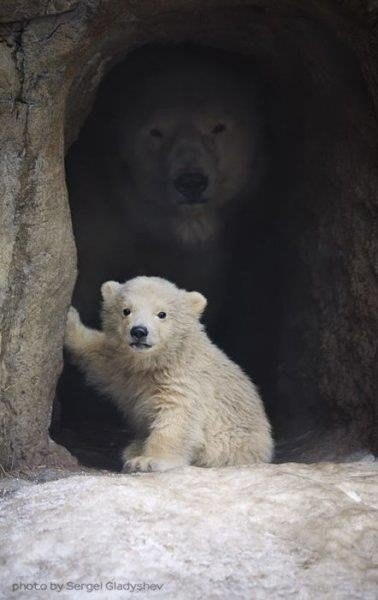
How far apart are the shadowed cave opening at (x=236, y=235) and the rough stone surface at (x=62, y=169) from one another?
0.08 metres

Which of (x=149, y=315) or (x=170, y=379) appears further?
(x=170, y=379)

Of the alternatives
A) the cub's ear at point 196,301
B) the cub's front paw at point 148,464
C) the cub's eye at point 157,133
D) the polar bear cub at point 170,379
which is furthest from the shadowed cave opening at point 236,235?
the cub's front paw at point 148,464

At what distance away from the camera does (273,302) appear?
5434mm

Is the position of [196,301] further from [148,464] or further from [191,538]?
[191,538]

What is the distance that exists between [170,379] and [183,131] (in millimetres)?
1851

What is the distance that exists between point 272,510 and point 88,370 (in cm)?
139

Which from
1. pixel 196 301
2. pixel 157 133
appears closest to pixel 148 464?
pixel 196 301

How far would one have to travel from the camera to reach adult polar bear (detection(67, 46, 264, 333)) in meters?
5.32

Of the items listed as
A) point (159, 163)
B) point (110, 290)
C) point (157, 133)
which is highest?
point (157, 133)

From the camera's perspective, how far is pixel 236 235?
5.66 metres

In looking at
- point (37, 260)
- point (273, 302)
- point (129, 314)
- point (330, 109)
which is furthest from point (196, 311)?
point (273, 302)

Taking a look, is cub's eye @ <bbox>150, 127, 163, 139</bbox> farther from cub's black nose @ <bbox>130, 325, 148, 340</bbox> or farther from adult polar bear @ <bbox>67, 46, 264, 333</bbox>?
Result: cub's black nose @ <bbox>130, 325, 148, 340</bbox>

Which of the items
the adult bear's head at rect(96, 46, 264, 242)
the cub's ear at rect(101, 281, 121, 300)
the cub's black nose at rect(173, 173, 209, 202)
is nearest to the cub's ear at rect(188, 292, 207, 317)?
the cub's ear at rect(101, 281, 121, 300)

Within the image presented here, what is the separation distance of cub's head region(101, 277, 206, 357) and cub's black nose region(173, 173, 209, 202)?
1.16 m
